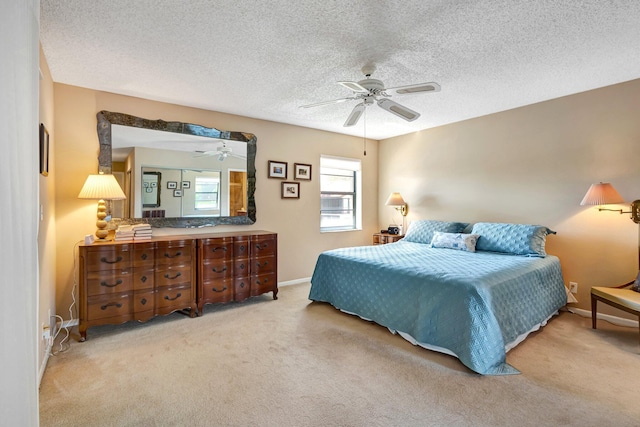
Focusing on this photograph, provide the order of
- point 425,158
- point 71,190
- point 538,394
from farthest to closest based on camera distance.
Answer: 1. point 425,158
2. point 71,190
3. point 538,394

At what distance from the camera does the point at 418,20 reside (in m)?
2.11

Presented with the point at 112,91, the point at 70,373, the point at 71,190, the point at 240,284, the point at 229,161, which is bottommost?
the point at 70,373

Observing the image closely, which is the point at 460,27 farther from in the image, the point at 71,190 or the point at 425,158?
the point at 71,190

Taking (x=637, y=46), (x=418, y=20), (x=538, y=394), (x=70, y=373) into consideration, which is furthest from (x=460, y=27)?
(x=70, y=373)

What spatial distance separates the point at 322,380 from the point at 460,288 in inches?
50.5

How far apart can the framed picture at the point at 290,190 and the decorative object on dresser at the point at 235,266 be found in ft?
3.05

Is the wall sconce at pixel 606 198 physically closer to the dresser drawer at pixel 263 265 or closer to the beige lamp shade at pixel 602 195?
the beige lamp shade at pixel 602 195

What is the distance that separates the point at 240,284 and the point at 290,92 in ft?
7.72

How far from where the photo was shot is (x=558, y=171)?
3709mm

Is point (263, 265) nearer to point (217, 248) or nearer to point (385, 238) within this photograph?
point (217, 248)

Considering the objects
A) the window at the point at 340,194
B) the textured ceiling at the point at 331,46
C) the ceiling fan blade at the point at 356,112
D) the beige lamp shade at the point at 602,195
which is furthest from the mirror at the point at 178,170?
the beige lamp shade at the point at 602,195

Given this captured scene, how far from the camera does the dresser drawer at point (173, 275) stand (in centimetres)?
322

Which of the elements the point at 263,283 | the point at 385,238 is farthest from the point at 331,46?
the point at 385,238

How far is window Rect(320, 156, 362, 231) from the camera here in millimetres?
5449
